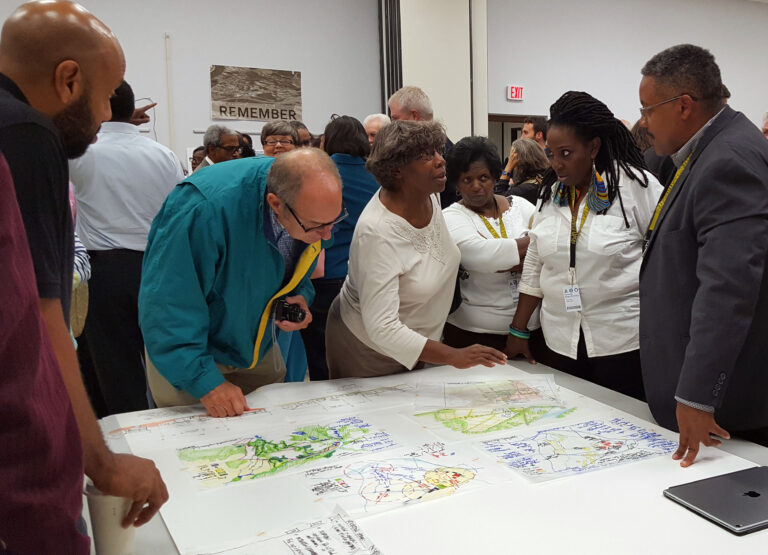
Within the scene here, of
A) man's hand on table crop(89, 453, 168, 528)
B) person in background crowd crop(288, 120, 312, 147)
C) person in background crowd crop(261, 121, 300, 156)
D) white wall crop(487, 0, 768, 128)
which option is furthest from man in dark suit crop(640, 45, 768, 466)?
white wall crop(487, 0, 768, 128)

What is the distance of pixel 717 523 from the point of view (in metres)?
1.03

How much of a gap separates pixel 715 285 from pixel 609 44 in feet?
24.7

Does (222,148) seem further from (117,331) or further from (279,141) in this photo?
(117,331)

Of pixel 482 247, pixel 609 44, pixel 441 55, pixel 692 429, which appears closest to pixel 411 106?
pixel 482 247

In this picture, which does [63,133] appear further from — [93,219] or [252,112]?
[252,112]

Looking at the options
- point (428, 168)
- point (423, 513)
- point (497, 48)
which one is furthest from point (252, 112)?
point (423, 513)

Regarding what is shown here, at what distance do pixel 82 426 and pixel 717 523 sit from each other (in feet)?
3.18

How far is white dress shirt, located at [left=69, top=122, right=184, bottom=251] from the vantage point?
2.69 m

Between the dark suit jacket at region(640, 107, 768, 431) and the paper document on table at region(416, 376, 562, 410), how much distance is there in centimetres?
33

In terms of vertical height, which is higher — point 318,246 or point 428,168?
point 428,168

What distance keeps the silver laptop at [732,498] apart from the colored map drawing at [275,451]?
59 centimetres

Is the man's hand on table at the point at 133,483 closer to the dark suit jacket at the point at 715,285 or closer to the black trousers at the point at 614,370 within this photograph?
the dark suit jacket at the point at 715,285

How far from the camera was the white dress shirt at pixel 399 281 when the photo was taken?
1.80 metres

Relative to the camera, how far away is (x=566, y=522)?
1.06 metres
